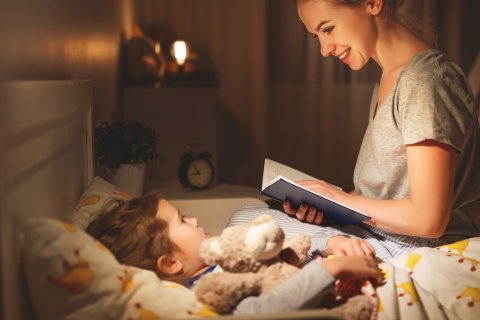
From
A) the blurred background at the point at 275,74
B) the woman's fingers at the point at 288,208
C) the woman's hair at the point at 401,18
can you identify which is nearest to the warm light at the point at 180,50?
the blurred background at the point at 275,74

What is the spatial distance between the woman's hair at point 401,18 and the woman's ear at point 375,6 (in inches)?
0.5

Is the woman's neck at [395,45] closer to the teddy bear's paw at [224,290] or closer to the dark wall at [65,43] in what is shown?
the teddy bear's paw at [224,290]

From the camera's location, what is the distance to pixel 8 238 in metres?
0.45

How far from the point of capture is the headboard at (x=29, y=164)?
445 mm

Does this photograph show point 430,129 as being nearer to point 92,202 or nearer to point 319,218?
→ point 319,218

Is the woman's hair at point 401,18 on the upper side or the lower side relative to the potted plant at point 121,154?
upper

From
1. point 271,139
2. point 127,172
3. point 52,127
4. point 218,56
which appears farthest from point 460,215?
point 218,56

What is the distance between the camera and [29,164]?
527 millimetres

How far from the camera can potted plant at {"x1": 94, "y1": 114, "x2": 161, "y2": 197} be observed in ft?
4.24

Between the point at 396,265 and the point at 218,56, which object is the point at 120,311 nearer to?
the point at 396,265

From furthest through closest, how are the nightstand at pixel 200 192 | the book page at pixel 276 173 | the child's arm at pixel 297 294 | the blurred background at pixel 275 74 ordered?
the blurred background at pixel 275 74, the nightstand at pixel 200 192, the book page at pixel 276 173, the child's arm at pixel 297 294

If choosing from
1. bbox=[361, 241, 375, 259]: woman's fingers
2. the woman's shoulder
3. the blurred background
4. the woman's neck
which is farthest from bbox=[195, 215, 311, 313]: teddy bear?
the blurred background

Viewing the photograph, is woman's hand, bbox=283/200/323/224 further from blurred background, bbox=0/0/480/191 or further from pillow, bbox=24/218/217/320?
blurred background, bbox=0/0/480/191

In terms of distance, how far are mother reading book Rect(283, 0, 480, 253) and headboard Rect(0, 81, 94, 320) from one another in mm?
581
